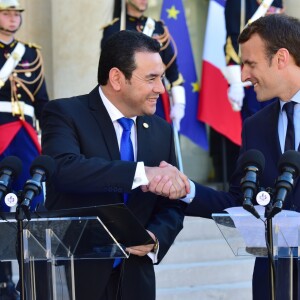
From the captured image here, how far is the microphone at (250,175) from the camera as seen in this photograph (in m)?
3.60

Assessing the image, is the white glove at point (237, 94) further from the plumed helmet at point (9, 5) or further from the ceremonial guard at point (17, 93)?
the plumed helmet at point (9, 5)

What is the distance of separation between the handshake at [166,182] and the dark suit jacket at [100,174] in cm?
8

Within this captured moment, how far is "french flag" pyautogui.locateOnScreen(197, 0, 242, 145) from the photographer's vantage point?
883 cm

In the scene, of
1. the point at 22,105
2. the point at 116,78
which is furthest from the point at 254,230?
the point at 22,105

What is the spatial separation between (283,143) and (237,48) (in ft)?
12.7

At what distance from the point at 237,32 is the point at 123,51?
3.73 metres

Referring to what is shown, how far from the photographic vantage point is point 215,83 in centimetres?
892

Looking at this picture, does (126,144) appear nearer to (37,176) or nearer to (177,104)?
(37,176)

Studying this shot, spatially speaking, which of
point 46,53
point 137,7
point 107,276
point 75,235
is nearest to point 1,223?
point 75,235

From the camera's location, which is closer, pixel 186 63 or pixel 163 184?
pixel 163 184

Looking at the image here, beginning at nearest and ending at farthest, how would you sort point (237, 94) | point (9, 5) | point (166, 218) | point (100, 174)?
point (100, 174) → point (166, 218) → point (9, 5) → point (237, 94)

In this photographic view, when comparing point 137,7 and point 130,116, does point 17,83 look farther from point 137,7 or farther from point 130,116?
point 130,116

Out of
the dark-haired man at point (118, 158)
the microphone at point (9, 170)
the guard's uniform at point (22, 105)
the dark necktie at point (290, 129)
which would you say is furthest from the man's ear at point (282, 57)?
the guard's uniform at point (22, 105)

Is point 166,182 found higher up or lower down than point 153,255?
higher up
